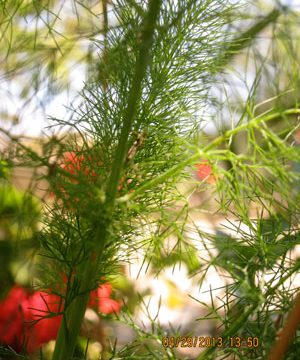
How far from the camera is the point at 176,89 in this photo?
1.48 ft

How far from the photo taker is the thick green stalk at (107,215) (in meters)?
0.31

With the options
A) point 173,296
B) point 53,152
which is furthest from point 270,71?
point 173,296

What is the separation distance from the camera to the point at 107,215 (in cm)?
35

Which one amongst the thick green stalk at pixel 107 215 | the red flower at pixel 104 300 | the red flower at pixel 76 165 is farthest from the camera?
the red flower at pixel 104 300

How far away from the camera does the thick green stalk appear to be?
314mm

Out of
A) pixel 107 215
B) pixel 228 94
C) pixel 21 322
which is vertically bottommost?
pixel 21 322

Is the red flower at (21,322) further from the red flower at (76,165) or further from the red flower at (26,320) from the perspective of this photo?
the red flower at (76,165)

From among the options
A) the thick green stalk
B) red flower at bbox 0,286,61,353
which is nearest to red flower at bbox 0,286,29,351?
red flower at bbox 0,286,61,353

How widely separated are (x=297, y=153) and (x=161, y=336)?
20 cm

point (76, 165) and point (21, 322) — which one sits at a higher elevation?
point (76, 165)

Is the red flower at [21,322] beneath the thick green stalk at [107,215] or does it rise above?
beneath

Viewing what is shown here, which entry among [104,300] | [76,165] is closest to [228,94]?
[76,165]
